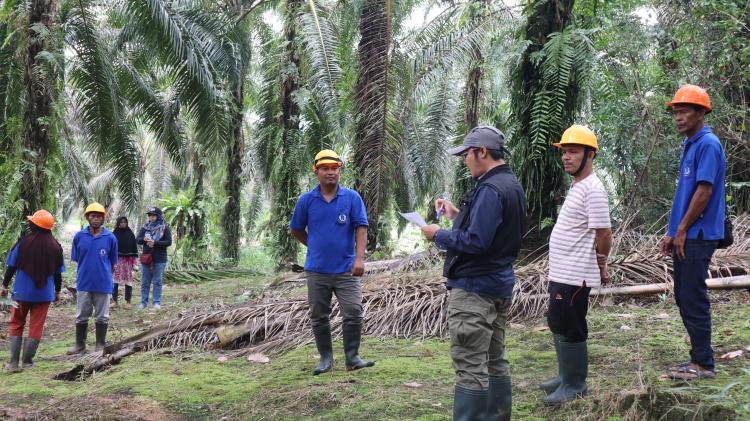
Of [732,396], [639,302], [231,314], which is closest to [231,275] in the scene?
[231,314]

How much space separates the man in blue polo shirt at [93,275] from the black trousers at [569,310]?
5.73 metres

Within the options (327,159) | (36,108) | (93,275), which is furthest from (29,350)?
(36,108)

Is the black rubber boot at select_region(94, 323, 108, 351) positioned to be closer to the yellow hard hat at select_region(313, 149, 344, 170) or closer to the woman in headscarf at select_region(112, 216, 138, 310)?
the yellow hard hat at select_region(313, 149, 344, 170)

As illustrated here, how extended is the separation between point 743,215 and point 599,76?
2.55 m

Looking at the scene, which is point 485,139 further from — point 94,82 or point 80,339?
point 94,82

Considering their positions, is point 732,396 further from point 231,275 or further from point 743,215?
point 231,275

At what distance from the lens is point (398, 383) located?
5832 mm

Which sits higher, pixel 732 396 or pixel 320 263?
pixel 320 263

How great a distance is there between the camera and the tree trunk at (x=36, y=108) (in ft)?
34.8

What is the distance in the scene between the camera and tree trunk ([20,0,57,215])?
10617 mm

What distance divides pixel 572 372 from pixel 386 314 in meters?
3.74

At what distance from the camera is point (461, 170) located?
12641 mm

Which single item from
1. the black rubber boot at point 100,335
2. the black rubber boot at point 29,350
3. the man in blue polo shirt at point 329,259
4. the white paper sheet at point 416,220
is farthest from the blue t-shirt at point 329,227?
the black rubber boot at point 29,350

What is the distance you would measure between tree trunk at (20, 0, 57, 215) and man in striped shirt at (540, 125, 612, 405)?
857 cm
